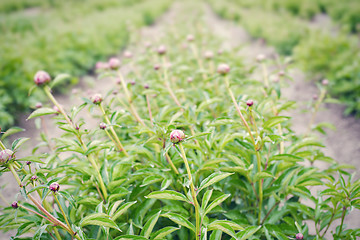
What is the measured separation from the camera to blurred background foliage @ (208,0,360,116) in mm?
2855

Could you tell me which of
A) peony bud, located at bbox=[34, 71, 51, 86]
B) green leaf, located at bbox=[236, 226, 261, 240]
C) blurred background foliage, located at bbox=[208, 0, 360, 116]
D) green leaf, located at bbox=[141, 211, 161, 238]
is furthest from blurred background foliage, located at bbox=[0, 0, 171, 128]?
blurred background foliage, located at bbox=[208, 0, 360, 116]

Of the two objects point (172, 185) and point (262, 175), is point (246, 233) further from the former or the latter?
point (172, 185)

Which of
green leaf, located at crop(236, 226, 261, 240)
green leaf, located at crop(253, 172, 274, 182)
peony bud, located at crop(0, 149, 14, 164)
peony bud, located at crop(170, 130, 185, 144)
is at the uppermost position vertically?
peony bud, located at crop(0, 149, 14, 164)

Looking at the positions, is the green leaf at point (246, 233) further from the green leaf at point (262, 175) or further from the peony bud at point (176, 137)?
the peony bud at point (176, 137)

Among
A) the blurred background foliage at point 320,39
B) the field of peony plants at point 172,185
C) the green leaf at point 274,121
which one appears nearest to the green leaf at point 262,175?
the field of peony plants at point 172,185

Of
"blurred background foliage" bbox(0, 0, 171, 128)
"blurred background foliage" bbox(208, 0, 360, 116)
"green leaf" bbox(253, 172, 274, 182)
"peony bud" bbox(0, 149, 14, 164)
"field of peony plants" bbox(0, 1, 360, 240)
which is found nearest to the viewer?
"peony bud" bbox(0, 149, 14, 164)

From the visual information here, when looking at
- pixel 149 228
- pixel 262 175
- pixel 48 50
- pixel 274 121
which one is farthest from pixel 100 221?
pixel 48 50

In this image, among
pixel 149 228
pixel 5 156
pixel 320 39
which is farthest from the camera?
pixel 320 39

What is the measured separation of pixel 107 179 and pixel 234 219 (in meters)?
0.54

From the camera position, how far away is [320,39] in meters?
3.74

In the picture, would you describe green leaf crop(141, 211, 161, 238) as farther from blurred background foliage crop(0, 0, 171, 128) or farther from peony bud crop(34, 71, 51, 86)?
blurred background foliage crop(0, 0, 171, 128)

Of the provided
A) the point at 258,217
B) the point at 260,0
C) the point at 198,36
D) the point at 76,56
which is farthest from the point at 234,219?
the point at 260,0

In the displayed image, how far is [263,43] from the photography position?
17.5ft

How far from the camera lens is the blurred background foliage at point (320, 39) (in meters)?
2.85
